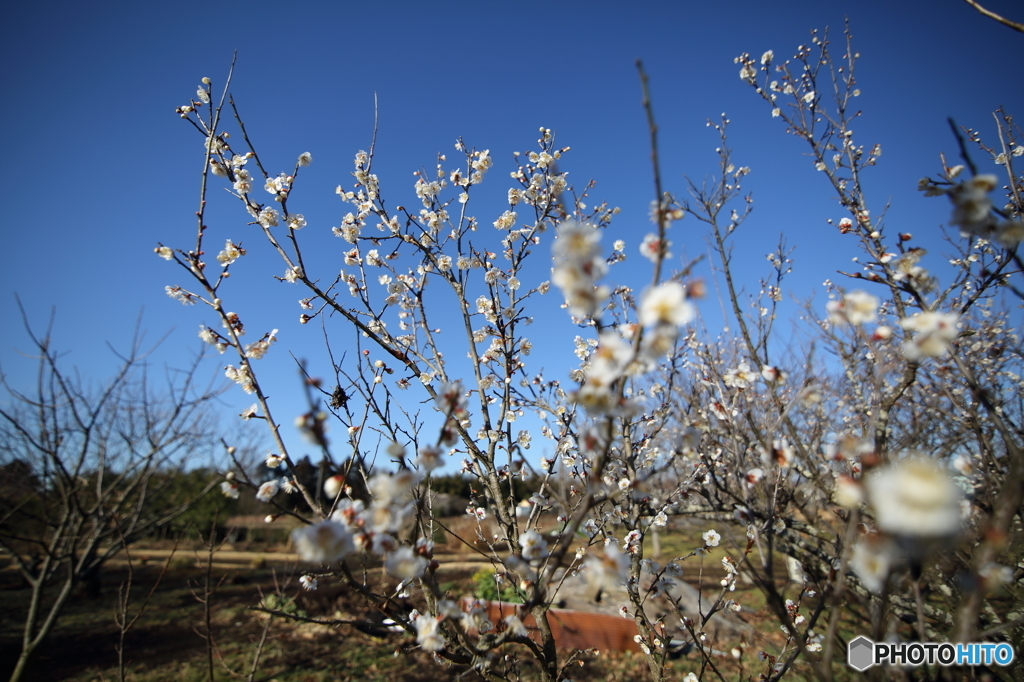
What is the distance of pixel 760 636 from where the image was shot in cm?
719

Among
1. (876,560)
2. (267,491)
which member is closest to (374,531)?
(267,491)

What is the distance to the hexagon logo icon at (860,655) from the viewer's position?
1.38 m

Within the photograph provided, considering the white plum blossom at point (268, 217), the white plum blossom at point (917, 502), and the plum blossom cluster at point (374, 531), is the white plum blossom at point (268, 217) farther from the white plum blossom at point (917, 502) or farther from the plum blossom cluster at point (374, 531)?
the white plum blossom at point (917, 502)

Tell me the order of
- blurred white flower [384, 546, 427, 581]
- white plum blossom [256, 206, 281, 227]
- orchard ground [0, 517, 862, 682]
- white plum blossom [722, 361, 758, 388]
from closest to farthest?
blurred white flower [384, 546, 427, 581] < white plum blossom [722, 361, 758, 388] < white plum blossom [256, 206, 281, 227] < orchard ground [0, 517, 862, 682]

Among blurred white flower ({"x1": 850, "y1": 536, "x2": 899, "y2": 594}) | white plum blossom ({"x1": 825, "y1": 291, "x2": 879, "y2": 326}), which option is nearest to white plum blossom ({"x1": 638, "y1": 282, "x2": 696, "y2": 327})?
blurred white flower ({"x1": 850, "y1": 536, "x2": 899, "y2": 594})

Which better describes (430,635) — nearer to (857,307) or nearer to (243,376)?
(243,376)

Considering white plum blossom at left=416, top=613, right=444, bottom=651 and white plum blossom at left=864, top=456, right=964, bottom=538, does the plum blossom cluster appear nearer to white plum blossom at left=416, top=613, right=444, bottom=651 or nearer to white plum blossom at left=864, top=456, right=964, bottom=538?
white plum blossom at left=416, top=613, right=444, bottom=651

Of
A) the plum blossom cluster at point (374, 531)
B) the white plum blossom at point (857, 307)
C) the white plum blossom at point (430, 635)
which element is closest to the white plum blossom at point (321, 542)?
the plum blossom cluster at point (374, 531)

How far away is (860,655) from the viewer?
1438 mm

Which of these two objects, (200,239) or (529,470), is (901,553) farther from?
(200,239)

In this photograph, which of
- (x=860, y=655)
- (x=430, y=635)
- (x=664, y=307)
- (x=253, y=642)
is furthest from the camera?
(x=253, y=642)

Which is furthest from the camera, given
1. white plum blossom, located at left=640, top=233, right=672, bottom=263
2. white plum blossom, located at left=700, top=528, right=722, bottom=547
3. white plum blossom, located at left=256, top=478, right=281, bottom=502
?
white plum blossom, located at left=700, top=528, right=722, bottom=547

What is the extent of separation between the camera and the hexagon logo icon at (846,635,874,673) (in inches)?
54.1

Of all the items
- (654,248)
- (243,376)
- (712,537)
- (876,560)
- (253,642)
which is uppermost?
(654,248)
